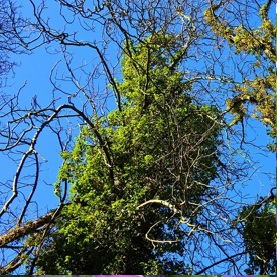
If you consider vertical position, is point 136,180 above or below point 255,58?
below

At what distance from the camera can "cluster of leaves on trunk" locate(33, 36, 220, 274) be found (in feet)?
13.4

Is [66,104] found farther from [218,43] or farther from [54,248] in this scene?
[218,43]

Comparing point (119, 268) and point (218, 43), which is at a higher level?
point (218, 43)

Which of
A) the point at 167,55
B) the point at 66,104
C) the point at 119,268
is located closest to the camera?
the point at 119,268

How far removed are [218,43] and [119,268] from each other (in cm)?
279

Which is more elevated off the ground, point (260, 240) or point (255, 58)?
point (255, 58)

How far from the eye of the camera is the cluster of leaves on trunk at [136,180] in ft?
13.4

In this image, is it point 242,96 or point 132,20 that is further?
point 242,96

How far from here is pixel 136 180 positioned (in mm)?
4504

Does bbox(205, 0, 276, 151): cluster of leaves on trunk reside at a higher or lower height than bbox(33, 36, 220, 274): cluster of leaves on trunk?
higher

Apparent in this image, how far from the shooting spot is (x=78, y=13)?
15.3ft

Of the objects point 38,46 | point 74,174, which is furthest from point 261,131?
point 38,46

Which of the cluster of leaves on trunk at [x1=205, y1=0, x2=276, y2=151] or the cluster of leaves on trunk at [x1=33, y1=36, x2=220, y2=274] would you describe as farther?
the cluster of leaves on trunk at [x1=205, y1=0, x2=276, y2=151]

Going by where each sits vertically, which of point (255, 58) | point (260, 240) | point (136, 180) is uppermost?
point (255, 58)
